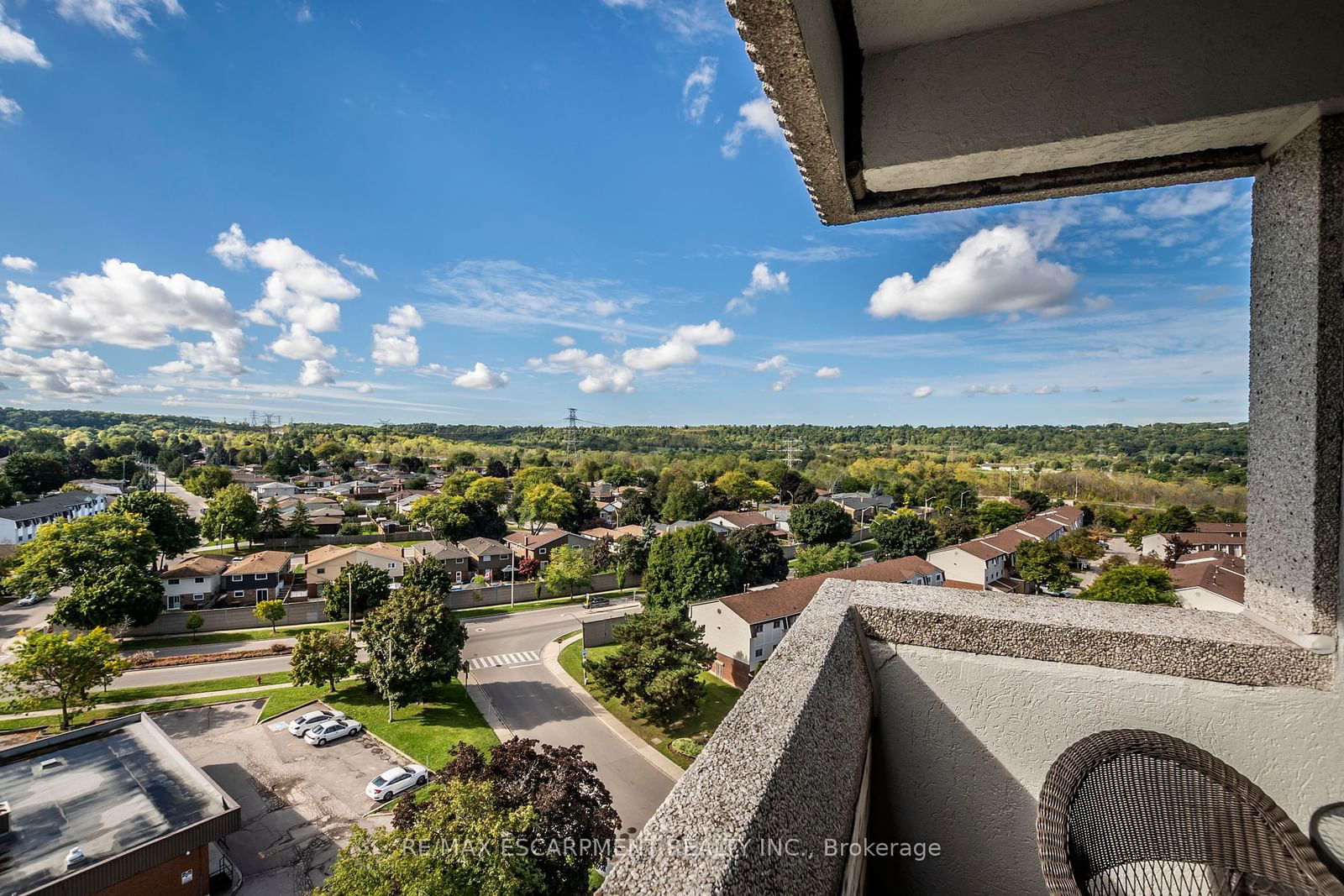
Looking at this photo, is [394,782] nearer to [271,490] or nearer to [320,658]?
[320,658]

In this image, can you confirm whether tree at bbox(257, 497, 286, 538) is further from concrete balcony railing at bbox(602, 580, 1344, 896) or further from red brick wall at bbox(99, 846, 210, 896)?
concrete balcony railing at bbox(602, 580, 1344, 896)

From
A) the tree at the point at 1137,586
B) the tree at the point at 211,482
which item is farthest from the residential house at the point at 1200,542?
the tree at the point at 211,482

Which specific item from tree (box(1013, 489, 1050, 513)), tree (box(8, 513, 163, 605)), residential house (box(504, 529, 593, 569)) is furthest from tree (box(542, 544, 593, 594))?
tree (box(1013, 489, 1050, 513))

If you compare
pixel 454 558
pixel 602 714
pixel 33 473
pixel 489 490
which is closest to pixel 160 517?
pixel 454 558

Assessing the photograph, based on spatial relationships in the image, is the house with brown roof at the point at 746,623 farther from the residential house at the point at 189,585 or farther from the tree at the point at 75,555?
the residential house at the point at 189,585

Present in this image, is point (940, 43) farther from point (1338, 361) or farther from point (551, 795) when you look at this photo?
point (551, 795)

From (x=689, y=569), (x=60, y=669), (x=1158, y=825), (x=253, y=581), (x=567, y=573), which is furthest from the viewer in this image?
(x=567, y=573)
